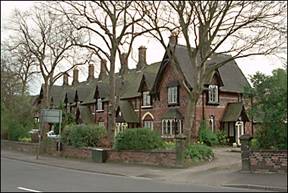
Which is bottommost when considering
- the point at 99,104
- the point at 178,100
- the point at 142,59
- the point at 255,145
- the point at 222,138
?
the point at 255,145

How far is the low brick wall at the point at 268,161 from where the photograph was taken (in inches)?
710

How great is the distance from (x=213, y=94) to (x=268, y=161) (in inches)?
910

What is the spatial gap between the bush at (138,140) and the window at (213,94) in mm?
16945

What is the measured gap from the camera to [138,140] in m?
24.6

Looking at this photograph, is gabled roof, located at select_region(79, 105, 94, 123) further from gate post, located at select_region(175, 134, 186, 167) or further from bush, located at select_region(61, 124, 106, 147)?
gate post, located at select_region(175, 134, 186, 167)

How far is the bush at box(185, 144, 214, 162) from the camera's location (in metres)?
23.3

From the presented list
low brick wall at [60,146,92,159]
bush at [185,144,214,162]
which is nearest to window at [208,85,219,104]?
low brick wall at [60,146,92,159]

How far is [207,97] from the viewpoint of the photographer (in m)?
40.8

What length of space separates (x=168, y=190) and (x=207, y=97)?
27.6 meters

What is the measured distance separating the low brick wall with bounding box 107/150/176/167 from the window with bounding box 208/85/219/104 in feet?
56.5

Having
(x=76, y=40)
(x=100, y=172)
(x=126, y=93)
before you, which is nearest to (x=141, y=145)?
(x=100, y=172)

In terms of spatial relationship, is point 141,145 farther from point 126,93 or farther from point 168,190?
point 126,93

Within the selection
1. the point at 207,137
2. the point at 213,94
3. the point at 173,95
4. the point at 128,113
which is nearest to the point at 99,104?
the point at 128,113

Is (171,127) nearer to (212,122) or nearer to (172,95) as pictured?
(172,95)
